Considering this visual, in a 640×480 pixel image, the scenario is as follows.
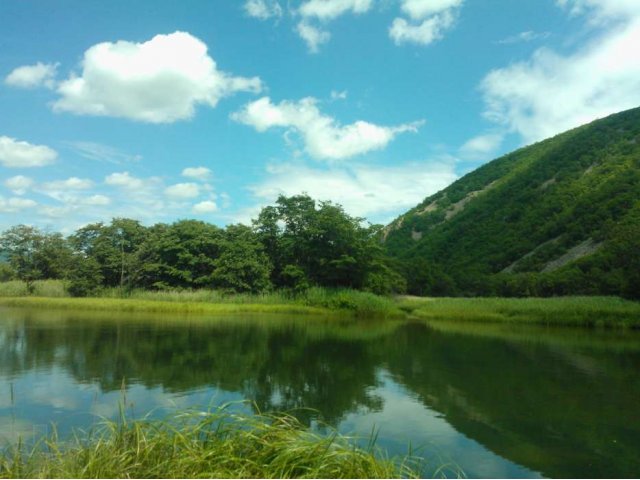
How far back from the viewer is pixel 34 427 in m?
6.77

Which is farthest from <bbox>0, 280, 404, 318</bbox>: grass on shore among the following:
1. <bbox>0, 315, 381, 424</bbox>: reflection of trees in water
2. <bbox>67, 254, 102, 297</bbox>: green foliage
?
<bbox>0, 315, 381, 424</bbox>: reflection of trees in water

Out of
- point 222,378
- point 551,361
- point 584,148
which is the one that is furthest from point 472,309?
point 584,148

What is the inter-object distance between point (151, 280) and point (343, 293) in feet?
52.8

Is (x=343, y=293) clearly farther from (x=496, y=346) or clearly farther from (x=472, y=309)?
(x=496, y=346)

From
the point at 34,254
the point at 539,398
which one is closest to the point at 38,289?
the point at 34,254

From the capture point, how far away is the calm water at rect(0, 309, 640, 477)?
7234 mm

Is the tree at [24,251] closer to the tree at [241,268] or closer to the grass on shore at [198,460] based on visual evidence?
the tree at [241,268]

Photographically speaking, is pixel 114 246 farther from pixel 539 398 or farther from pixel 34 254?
pixel 539 398

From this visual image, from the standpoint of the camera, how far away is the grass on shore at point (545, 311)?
25.7 meters

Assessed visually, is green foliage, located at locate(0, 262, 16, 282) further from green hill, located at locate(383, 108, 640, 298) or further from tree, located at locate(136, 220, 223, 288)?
green hill, located at locate(383, 108, 640, 298)

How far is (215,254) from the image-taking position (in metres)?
36.6

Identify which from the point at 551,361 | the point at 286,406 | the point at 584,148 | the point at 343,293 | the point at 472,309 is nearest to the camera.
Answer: the point at 286,406

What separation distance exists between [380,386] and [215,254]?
2740 centimetres

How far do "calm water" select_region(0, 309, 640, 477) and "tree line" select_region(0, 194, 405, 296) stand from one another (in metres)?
14.9
